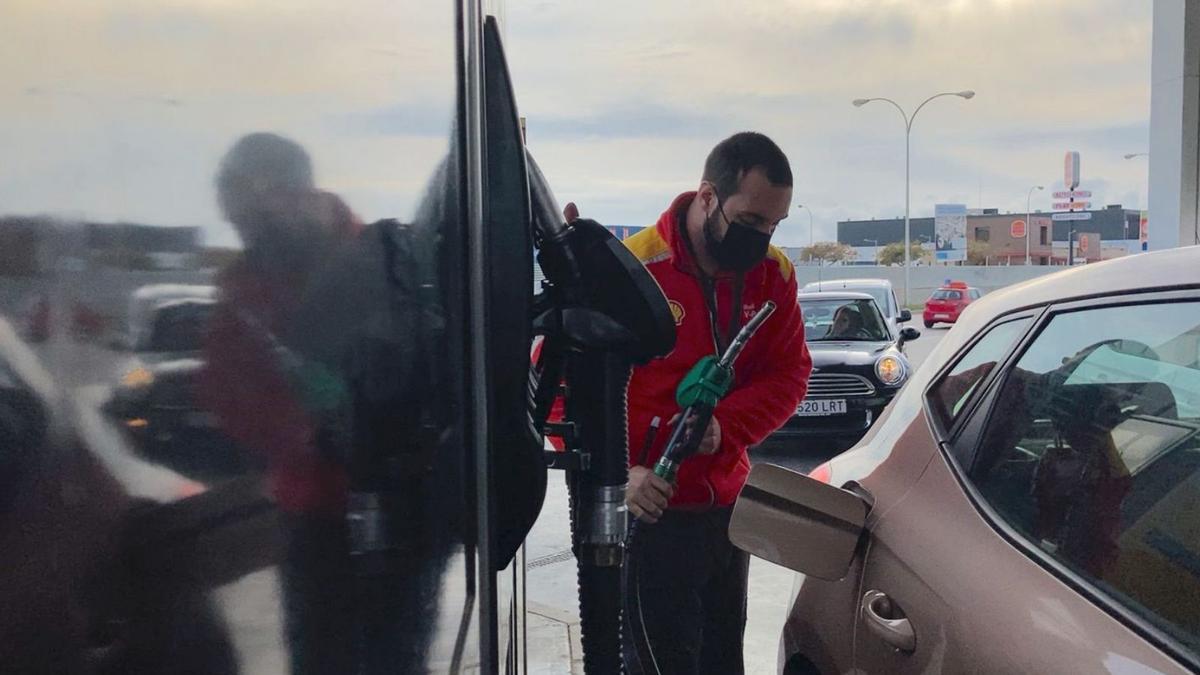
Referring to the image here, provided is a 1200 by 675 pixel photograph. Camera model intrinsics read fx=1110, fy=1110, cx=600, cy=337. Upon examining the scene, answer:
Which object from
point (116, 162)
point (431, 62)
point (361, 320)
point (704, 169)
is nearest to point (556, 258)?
point (431, 62)

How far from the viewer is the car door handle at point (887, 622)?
1.88 metres

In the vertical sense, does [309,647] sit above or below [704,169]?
below

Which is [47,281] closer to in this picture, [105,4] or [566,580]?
[105,4]

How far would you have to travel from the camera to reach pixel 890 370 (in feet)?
34.1

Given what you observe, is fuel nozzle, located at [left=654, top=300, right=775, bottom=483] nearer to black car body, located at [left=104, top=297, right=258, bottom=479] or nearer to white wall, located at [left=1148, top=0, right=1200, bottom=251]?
black car body, located at [left=104, top=297, right=258, bottom=479]

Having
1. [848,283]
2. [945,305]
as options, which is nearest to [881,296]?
[848,283]

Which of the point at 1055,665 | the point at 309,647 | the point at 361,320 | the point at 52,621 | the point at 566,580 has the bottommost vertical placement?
the point at 566,580

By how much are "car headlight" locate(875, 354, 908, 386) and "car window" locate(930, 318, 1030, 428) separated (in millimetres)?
8189

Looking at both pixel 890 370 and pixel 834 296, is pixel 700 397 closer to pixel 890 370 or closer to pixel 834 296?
pixel 890 370

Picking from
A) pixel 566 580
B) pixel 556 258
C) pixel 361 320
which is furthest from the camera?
pixel 566 580

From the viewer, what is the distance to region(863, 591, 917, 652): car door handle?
6.16 ft

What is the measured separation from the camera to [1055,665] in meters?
1.45

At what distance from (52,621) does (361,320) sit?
419 mm

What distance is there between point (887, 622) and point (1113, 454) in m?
0.51
